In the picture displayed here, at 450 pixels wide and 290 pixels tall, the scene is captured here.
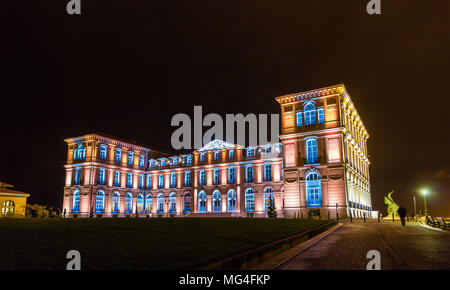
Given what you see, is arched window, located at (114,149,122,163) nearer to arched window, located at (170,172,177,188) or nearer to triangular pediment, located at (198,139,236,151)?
arched window, located at (170,172,177,188)

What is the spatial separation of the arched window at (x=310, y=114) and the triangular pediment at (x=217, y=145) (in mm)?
17567

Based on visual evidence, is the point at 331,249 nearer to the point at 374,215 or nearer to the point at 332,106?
the point at 332,106

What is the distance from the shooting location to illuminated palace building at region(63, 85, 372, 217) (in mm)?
40562

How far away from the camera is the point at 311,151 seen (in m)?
41.9

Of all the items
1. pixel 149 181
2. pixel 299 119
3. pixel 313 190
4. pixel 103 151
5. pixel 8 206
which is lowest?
pixel 8 206

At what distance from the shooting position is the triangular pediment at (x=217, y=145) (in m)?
58.5

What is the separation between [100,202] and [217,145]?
21.9 metres

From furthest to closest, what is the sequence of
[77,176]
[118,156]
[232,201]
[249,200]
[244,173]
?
[118,156] < [77,176] < [232,201] < [244,173] < [249,200]

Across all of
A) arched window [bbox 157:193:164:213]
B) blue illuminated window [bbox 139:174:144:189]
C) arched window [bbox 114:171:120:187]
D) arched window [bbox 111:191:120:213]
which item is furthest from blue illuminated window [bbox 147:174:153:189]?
arched window [bbox 111:191:120:213]

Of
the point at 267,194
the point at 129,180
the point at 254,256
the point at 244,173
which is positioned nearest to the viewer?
the point at 254,256

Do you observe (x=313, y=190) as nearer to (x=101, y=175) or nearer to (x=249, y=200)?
(x=249, y=200)

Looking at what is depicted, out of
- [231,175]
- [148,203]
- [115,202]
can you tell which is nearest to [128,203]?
[115,202]
